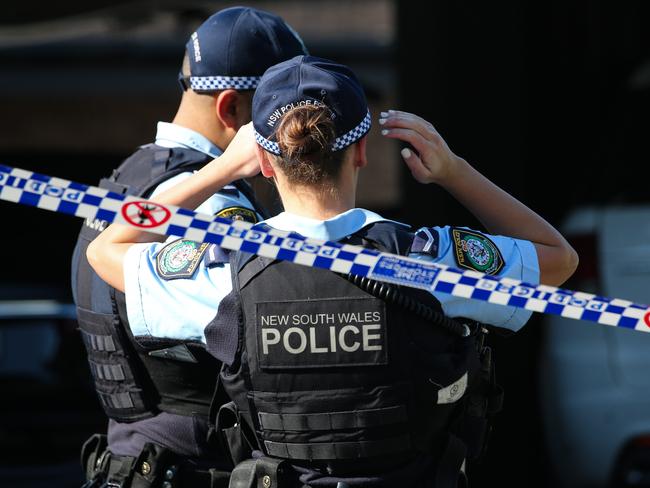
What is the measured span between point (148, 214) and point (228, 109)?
30.4 inches

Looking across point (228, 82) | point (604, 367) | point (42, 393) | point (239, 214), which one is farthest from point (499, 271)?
point (42, 393)

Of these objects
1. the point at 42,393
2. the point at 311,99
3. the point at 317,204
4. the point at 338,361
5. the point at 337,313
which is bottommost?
the point at 42,393

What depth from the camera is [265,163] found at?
2.60 metres

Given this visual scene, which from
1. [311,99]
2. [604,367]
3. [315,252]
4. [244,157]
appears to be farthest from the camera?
[604,367]

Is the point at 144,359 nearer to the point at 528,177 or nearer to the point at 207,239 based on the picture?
the point at 207,239

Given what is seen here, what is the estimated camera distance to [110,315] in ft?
10.1

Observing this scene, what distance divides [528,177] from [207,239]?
13.2 feet

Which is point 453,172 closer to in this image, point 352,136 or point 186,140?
point 352,136

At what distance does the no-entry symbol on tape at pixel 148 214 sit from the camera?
2.46 metres

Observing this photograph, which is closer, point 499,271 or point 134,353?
point 499,271

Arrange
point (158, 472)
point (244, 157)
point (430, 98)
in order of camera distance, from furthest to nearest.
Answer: point (430, 98), point (158, 472), point (244, 157)

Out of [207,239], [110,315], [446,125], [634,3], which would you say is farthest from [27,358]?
[634,3]

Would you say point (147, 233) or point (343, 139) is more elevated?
point (343, 139)

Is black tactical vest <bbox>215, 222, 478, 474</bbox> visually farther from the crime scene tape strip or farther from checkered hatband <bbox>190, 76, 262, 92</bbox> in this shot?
checkered hatband <bbox>190, 76, 262, 92</bbox>
